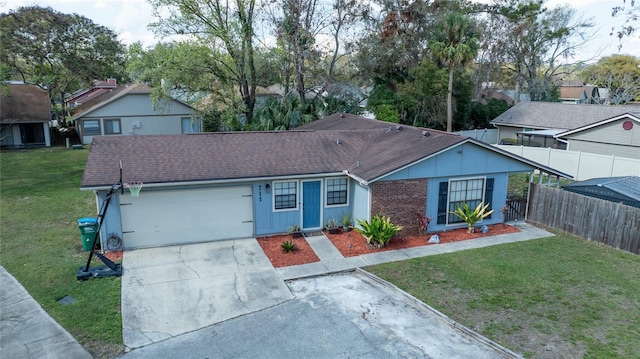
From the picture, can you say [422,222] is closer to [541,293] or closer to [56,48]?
[541,293]

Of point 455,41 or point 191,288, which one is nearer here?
point 191,288

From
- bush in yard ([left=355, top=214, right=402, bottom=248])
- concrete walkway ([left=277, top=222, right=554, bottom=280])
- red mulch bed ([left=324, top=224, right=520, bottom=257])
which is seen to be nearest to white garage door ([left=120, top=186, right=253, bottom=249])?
concrete walkway ([left=277, top=222, right=554, bottom=280])

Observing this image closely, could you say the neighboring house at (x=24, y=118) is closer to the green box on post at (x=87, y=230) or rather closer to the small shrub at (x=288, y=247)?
the green box on post at (x=87, y=230)

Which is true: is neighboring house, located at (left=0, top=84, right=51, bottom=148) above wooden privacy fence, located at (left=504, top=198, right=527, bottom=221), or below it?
above

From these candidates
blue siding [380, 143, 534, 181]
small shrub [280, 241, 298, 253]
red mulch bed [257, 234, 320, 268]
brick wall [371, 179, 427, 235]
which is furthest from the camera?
blue siding [380, 143, 534, 181]

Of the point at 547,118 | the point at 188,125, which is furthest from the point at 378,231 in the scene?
the point at 188,125

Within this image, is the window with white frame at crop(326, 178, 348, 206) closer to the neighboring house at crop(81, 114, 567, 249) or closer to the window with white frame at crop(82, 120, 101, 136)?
the neighboring house at crop(81, 114, 567, 249)

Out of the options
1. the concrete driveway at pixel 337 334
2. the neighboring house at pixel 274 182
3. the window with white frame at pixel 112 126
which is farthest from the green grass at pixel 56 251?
the window with white frame at pixel 112 126
